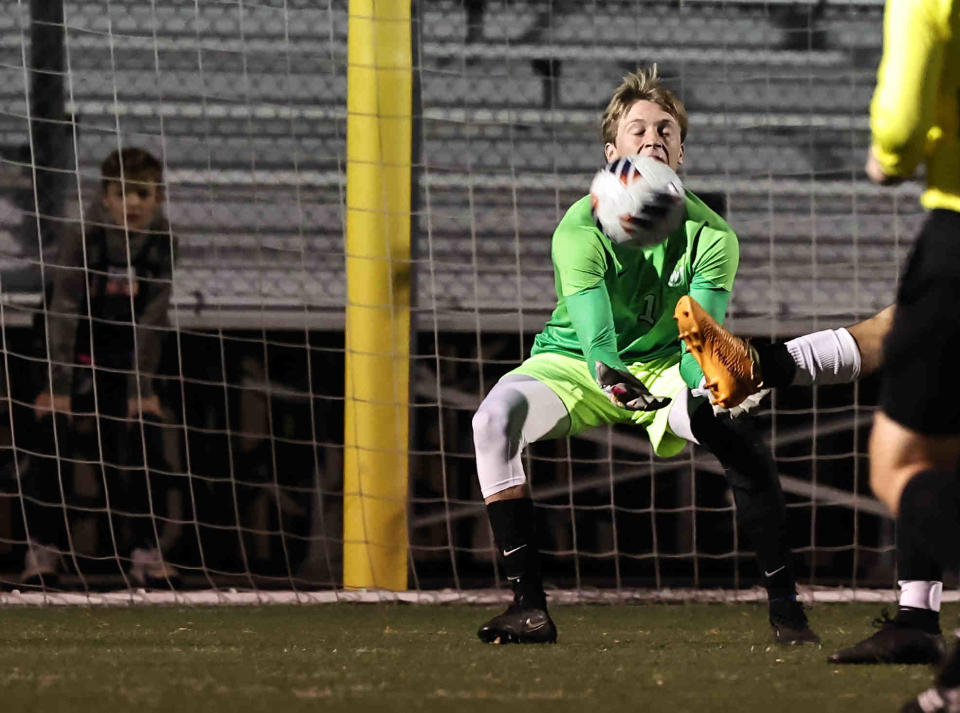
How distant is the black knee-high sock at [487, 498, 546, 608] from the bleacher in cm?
223

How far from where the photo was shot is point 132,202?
5473 mm

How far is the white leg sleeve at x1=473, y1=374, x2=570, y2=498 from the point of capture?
388 centimetres

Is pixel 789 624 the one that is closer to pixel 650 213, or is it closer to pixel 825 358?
pixel 825 358

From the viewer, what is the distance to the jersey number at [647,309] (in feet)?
13.1

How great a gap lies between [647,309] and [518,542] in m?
0.65

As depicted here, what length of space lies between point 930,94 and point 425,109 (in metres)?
4.35

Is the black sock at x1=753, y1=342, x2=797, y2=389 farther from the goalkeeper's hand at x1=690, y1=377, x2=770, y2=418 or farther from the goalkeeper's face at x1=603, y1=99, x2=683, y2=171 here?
the goalkeeper's face at x1=603, y1=99, x2=683, y2=171

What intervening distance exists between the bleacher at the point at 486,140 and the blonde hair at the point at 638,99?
203 centimetres

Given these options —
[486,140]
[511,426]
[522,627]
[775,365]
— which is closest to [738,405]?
[775,365]

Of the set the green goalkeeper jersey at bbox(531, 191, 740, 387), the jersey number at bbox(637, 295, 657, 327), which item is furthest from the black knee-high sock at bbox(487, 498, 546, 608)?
the jersey number at bbox(637, 295, 657, 327)

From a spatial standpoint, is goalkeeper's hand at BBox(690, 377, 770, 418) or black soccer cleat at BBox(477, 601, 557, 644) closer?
goalkeeper's hand at BBox(690, 377, 770, 418)

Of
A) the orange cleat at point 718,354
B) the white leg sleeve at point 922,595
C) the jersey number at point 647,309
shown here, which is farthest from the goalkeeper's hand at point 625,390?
the white leg sleeve at point 922,595

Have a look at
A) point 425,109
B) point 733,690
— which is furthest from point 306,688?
point 425,109

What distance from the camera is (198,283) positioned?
20.4 ft
